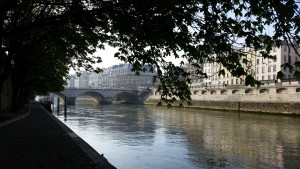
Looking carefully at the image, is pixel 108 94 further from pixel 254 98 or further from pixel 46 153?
pixel 46 153

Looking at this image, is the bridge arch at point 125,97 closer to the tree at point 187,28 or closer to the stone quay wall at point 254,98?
the stone quay wall at point 254,98

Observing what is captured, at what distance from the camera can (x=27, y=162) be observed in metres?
11.2

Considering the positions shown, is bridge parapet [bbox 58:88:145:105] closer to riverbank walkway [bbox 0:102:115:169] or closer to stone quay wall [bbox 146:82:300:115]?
stone quay wall [bbox 146:82:300:115]

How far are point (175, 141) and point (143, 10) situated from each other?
18.0 m

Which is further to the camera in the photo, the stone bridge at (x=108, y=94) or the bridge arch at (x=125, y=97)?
the bridge arch at (x=125, y=97)

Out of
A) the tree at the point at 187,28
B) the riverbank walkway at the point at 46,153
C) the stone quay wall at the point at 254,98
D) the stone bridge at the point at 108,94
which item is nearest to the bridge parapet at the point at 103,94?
the stone bridge at the point at 108,94

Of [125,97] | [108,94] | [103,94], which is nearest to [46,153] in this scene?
[103,94]

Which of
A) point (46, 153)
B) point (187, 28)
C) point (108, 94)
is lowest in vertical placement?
point (46, 153)

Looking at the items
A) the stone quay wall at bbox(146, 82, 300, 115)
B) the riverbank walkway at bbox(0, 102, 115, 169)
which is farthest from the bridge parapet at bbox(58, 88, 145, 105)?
the riverbank walkway at bbox(0, 102, 115, 169)

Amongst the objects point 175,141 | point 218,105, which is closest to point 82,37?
point 175,141

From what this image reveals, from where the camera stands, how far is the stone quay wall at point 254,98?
2464 inches

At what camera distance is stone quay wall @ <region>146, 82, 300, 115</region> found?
2464 inches

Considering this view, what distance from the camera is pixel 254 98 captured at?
73.9 metres

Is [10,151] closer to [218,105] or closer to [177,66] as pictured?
[177,66]
